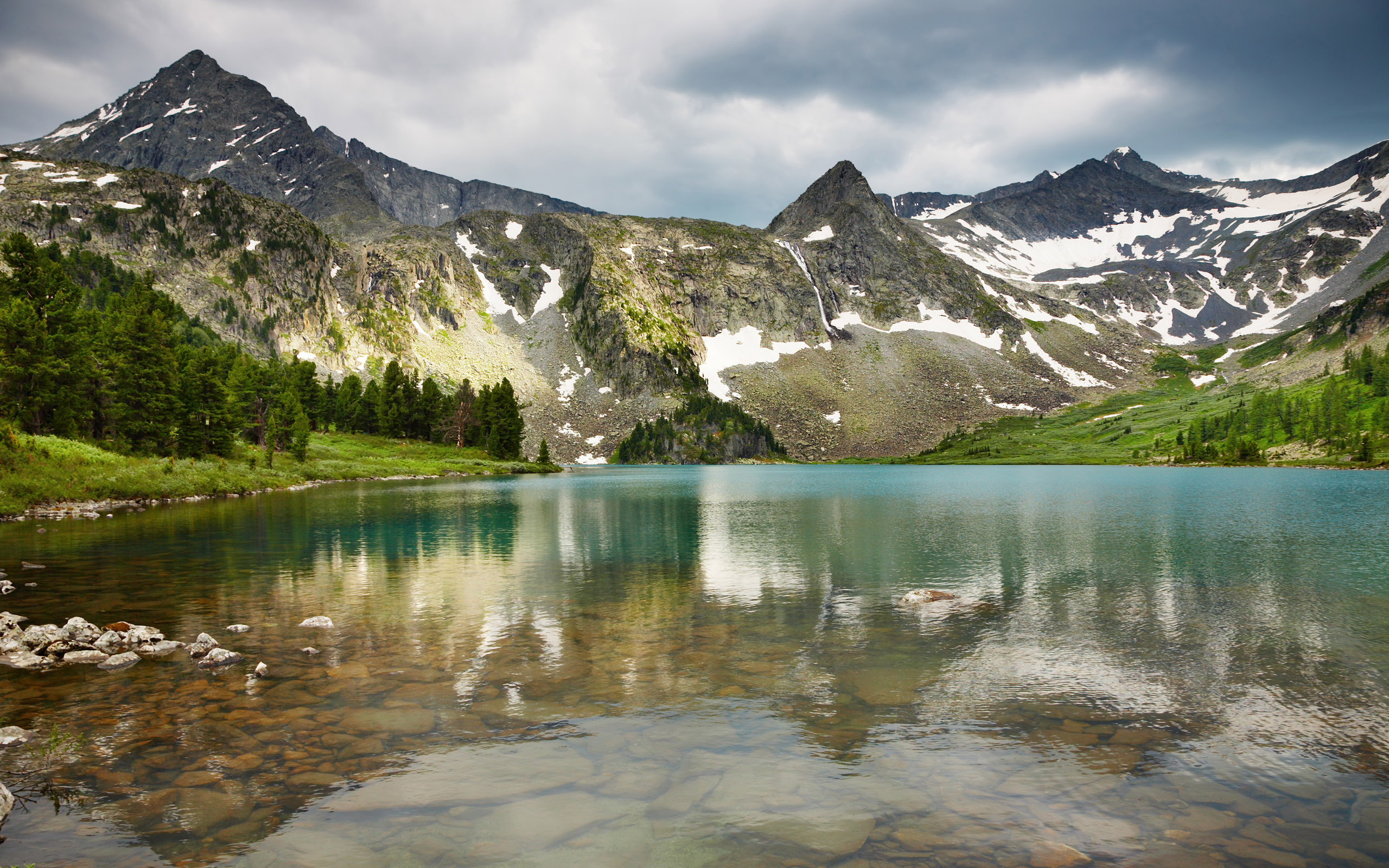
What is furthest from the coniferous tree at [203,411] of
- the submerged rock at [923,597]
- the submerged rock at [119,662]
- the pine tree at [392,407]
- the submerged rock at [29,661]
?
the submerged rock at [923,597]

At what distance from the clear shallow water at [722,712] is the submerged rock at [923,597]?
2.94ft

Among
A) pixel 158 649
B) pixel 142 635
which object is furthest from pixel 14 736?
pixel 142 635

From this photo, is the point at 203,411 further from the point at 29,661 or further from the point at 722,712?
the point at 722,712

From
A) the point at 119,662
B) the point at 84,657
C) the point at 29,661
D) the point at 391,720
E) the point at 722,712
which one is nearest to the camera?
the point at 391,720

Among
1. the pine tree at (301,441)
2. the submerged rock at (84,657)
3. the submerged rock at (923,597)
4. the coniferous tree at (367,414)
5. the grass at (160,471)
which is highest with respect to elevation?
the coniferous tree at (367,414)

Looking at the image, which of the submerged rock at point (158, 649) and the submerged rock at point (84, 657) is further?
the submerged rock at point (158, 649)

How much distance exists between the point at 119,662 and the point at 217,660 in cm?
242

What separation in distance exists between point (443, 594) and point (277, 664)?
976 cm

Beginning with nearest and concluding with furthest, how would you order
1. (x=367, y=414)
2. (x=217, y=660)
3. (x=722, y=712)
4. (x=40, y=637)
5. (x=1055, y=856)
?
(x=1055, y=856) → (x=722, y=712) → (x=217, y=660) → (x=40, y=637) → (x=367, y=414)

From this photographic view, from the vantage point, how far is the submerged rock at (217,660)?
60.5 ft

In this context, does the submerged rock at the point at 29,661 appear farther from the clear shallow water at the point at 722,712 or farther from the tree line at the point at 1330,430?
the tree line at the point at 1330,430

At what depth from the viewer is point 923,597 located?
27.0 meters

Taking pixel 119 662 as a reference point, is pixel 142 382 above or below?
above

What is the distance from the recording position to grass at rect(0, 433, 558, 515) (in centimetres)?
5234
